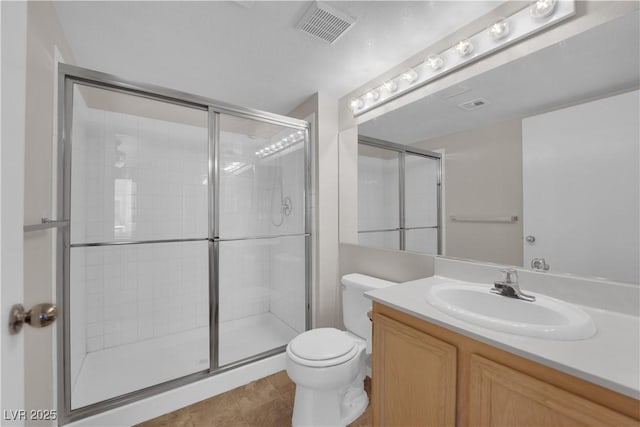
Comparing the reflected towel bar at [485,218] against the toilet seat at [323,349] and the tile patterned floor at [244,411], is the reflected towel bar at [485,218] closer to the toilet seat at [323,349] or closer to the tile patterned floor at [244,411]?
the toilet seat at [323,349]

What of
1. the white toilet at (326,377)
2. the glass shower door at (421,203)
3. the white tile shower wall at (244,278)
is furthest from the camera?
the white tile shower wall at (244,278)

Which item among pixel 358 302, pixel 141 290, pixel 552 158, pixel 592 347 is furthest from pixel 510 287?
pixel 141 290

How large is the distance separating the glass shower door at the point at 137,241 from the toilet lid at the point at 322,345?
958 millimetres

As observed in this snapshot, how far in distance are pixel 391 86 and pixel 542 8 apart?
2.68 feet

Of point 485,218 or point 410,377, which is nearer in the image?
point 410,377

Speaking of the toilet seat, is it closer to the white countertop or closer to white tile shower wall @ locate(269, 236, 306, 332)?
the white countertop

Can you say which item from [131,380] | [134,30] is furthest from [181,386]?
[134,30]

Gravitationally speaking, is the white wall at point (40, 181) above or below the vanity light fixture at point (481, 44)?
below

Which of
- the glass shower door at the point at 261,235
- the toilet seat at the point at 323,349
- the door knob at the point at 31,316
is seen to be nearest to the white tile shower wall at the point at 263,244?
the glass shower door at the point at 261,235

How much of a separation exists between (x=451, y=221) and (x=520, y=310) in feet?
1.82

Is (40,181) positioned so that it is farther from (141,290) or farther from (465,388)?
(465,388)

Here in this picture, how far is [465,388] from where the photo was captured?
85cm

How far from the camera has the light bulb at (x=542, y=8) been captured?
110 centimetres

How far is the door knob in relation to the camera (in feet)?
1.71
